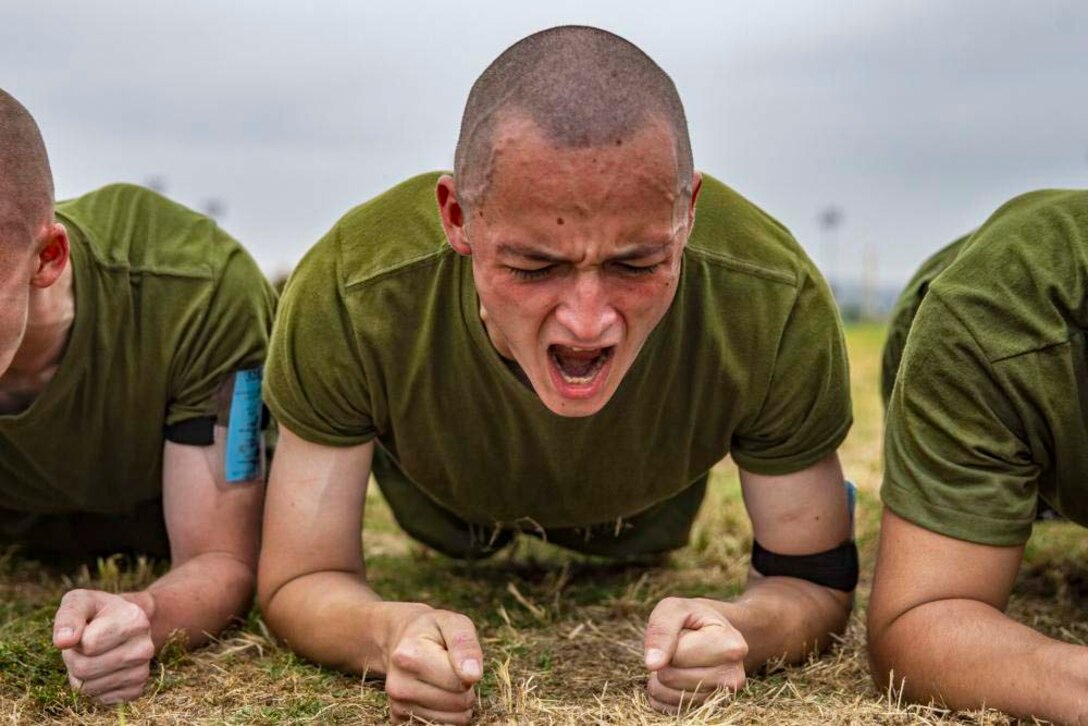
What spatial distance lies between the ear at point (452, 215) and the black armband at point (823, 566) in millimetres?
1336

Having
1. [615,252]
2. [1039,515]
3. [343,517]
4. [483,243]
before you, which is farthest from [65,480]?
[1039,515]

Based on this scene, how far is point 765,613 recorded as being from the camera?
3.71 metres

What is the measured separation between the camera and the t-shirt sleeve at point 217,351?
14.1 ft

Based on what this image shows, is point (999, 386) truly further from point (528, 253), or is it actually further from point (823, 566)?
point (528, 253)

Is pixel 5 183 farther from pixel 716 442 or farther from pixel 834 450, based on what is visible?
pixel 834 450

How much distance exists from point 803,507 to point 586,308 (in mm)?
1161

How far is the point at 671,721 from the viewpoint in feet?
10.4

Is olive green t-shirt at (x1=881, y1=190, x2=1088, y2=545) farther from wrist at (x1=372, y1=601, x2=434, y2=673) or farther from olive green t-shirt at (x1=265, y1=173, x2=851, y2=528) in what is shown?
wrist at (x1=372, y1=601, x2=434, y2=673)

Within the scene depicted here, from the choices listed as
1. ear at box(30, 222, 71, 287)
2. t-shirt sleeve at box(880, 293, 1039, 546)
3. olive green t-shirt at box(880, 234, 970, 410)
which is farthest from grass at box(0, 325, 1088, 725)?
ear at box(30, 222, 71, 287)

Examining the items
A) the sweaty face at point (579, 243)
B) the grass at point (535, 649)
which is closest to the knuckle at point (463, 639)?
the grass at point (535, 649)

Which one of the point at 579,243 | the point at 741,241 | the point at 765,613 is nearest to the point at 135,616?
the point at 579,243

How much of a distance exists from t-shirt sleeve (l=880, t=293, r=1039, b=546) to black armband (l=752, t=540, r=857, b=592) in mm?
545

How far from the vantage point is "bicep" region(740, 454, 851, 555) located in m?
3.93

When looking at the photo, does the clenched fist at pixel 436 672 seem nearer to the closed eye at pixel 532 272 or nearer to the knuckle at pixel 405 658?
the knuckle at pixel 405 658
